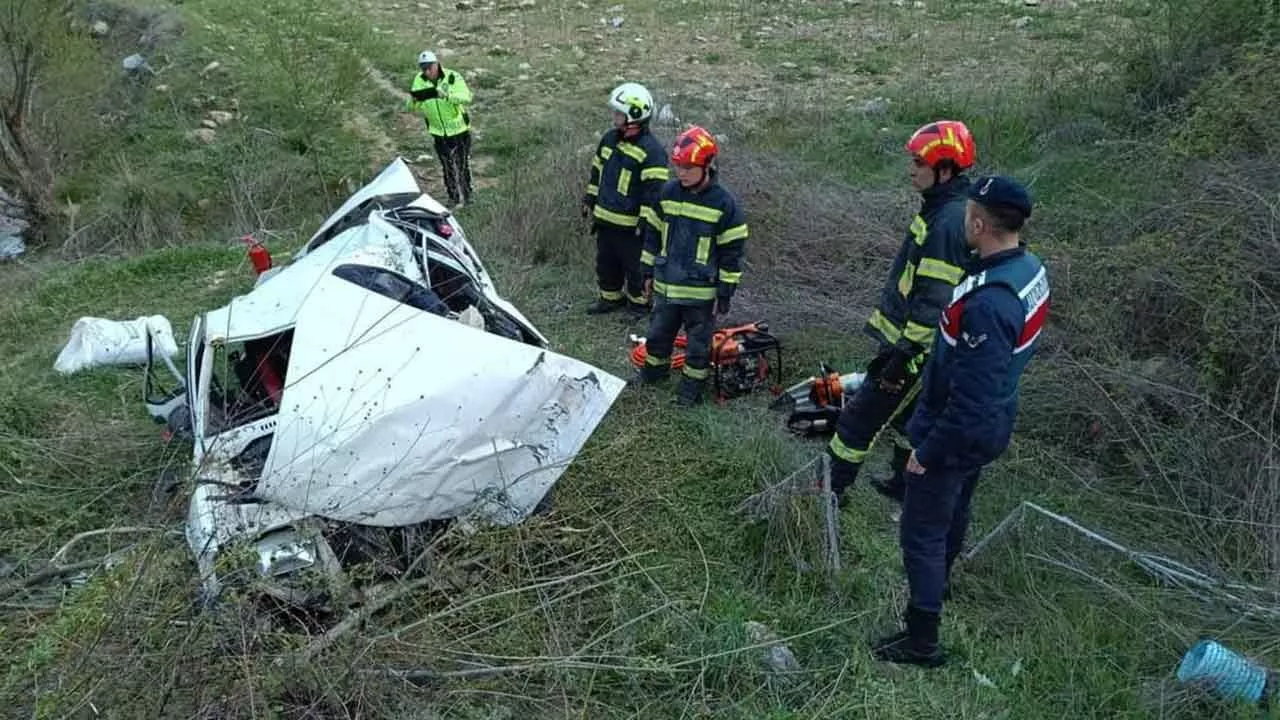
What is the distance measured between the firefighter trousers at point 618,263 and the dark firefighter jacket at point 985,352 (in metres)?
3.56

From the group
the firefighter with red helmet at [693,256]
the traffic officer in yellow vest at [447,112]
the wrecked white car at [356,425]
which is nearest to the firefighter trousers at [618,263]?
the firefighter with red helmet at [693,256]

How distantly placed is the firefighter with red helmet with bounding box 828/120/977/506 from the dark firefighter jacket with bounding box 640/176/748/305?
1067 mm

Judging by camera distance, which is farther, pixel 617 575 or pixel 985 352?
pixel 617 575

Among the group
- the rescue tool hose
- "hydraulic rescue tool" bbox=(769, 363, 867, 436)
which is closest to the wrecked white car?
"hydraulic rescue tool" bbox=(769, 363, 867, 436)

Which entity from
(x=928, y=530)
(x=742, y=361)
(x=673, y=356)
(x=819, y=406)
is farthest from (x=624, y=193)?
(x=928, y=530)

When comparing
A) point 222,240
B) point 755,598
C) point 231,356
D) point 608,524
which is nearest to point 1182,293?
point 755,598

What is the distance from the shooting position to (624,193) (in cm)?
Answer: 634

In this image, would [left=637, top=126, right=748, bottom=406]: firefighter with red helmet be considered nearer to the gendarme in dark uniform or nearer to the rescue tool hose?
the rescue tool hose

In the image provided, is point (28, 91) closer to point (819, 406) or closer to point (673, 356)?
point (673, 356)

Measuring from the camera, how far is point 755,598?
3736mm

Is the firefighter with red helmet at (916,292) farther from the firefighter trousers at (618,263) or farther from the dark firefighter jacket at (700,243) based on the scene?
the firefighter trousers at (618,263)

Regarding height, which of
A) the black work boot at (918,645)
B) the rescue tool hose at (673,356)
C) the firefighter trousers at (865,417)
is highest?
the firefighter trousers at (865,417)

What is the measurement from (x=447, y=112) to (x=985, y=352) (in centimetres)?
720

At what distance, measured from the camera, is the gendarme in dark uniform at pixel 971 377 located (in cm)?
295
